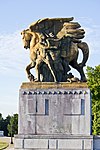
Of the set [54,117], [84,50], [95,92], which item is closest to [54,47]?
[84,50]

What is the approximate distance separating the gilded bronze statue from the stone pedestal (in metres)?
0.84

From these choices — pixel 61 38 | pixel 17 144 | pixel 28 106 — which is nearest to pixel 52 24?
pixel 61 38

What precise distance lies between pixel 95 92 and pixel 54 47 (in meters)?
23.5

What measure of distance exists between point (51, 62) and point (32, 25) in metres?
2.44

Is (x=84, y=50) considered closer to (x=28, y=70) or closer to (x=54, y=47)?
(x=54, y=47)

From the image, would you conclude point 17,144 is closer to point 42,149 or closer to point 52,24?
point 42,149

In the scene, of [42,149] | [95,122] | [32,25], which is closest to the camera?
[42,149]

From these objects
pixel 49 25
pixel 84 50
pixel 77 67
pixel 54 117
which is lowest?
pixel 54 117

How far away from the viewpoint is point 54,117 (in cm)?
2684

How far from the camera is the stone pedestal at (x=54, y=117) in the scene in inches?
1040

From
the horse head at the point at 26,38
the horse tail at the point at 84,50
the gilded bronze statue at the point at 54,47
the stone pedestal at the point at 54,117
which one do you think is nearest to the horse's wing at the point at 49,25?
the gilded bronze statue at the point at 54,47

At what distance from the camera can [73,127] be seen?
87.4 ft

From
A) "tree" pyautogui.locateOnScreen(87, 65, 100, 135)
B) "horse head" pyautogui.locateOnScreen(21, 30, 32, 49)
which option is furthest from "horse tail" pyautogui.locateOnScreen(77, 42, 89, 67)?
"tree" pyautogui.locateOnScreen(87, 65, 100, 135)

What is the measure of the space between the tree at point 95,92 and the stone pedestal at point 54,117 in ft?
76.9
